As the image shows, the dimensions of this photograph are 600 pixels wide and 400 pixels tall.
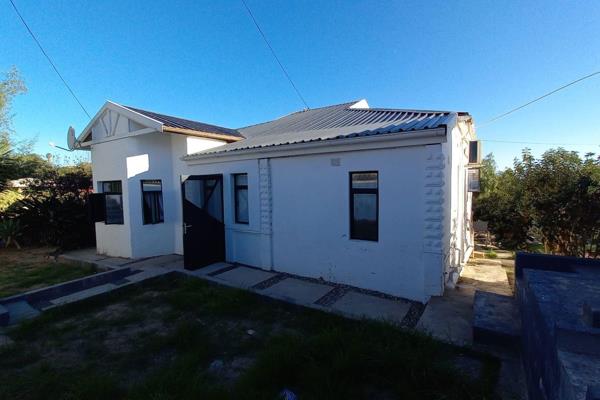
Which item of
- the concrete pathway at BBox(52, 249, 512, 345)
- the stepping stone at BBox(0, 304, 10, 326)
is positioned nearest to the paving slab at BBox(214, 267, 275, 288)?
the concrete pathway at BBox(52, 249, 512, 345)

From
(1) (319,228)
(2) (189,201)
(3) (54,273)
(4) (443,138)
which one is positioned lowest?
(3) (54,273)

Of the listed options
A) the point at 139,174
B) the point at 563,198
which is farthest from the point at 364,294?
the point at 139,174

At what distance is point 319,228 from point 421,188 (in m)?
2.40

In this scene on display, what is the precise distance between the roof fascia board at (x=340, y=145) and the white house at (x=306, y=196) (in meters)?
0.02

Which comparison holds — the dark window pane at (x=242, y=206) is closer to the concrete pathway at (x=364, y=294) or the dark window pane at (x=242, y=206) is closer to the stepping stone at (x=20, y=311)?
the concrete pathway at (x=364, y=294)

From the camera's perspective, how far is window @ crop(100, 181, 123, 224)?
9.27 m

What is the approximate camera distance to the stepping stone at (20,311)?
196 inches

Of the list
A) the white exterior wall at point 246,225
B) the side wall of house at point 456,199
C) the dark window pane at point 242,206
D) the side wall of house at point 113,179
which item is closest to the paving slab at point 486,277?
the side wall of house at point 456,199

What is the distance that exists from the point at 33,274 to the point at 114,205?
2778mm

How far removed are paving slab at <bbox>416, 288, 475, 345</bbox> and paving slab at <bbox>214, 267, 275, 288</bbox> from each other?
12.0 ft

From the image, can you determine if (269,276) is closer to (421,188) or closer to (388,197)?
(388,197)

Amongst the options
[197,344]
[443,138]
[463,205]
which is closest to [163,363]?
[197,344]

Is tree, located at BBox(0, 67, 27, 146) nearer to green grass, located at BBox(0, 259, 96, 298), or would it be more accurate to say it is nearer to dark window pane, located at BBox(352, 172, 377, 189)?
green grass, located at BBox(0, 259, 96, 298)

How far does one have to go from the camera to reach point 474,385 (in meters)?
2.79
